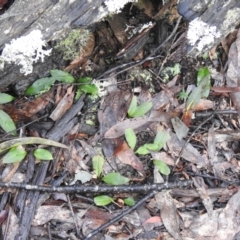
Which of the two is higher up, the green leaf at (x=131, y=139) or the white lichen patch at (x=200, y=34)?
the white lichen patch at (x=200, y=34)

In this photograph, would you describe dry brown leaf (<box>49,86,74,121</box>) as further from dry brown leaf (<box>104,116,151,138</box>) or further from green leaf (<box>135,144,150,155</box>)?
green leaf (<box>135,144,150,155</box>)

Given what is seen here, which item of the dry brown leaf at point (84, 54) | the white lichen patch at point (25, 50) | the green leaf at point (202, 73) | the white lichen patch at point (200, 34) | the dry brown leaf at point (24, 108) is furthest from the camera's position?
the green leaf at point (202, 73)

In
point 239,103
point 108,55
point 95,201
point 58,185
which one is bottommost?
point 239,103

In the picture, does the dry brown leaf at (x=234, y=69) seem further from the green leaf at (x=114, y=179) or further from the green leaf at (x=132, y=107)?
the green leaf at (x=114, y=179)

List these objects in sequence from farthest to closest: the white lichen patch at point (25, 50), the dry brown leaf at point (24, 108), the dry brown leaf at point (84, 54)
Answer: the dry brown leaf at point (84, 54) → the dry brown leaf at point (24, 108) → the white lichen patch at point (25, 50)

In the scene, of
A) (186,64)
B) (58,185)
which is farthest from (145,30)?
(58,185)

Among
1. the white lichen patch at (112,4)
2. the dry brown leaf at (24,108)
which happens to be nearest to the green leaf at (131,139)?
the dry brown leaf at (24,108)

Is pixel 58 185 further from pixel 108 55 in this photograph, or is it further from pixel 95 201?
pixel 108 55
